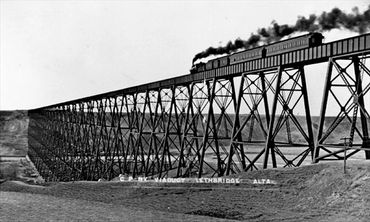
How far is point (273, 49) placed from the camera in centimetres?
1645

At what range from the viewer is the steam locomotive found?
1447 centimetres

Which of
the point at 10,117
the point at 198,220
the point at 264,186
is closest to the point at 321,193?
the point at 264,186

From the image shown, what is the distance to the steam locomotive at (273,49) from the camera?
1447cm

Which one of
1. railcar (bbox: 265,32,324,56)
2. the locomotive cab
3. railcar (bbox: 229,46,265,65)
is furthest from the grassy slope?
the locomotive cab

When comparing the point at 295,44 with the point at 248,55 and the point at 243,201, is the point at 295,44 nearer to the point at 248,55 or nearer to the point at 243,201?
the point at 248,55

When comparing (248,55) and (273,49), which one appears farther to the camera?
(248,55)

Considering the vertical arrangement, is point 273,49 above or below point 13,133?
above

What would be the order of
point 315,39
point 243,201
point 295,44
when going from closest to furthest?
1. point 243,201
2. point 315,39
3. point 295,44

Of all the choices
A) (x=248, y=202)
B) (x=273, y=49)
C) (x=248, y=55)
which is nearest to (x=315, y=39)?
(x=273, y=49)

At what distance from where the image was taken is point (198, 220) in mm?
11023

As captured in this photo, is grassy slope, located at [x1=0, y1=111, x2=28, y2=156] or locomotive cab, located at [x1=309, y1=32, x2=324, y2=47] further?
grassy slope, located at [x1=0, y1=111, x2=28, y2=156]

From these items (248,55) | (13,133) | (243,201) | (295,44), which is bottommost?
(243,201)

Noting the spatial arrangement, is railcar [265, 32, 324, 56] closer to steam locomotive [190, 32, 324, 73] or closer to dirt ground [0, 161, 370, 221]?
steam locomotive [190, 32, 324, 73]

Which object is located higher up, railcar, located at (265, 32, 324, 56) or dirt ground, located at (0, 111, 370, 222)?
railcar, located at (265, 32, 324, 56)
